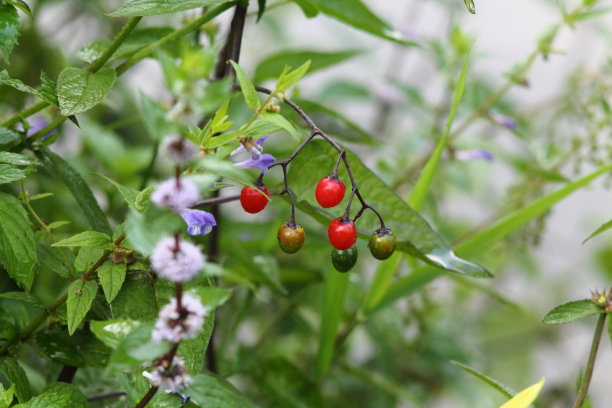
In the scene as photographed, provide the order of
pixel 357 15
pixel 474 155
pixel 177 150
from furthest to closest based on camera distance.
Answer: pixel 474 155
pixel 357 15
pixel 177 150

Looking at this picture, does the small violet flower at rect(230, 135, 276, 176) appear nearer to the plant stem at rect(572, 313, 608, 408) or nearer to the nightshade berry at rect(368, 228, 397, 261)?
the nightshade berry at rect(368, 228, 397, 261)

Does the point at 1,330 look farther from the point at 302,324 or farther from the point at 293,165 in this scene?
the point at 302,324

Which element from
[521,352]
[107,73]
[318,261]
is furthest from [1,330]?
[521,352]

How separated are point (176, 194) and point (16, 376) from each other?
0.72 ft

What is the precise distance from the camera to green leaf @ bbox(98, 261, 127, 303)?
367mm

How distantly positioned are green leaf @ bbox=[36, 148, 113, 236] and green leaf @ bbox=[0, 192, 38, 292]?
5 cm

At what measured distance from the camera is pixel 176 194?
0.26m

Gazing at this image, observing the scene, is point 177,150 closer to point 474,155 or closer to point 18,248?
point 18,248

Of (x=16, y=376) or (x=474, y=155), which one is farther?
(x=474, y=155)

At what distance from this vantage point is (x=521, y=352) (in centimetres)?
138

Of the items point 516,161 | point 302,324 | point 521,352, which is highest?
point 516,161

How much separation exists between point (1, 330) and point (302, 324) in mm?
416

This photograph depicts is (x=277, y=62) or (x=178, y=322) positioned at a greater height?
(x=277, y=62)

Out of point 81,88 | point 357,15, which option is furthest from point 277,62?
point 81,88
